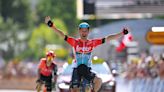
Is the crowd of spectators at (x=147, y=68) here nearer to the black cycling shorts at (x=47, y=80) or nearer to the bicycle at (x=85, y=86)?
the black cycling shorts at (x=47, y=80)

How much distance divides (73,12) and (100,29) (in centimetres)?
3647

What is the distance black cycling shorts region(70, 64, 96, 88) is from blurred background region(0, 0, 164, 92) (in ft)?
26.5

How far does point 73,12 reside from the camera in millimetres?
73750

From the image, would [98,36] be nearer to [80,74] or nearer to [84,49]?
A: [84,49]

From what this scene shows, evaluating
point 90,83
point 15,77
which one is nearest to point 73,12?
point 15,77

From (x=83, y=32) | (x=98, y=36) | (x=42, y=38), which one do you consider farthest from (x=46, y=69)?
(x=42, y=38)

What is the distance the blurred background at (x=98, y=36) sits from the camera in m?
25.8

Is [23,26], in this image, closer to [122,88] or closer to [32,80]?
[32,80]

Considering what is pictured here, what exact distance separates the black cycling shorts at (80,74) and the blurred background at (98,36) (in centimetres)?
809

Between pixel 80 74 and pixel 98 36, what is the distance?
22684 millimetres

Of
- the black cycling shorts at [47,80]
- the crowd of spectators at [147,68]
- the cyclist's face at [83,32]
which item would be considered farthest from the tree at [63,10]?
the cyclist's face at [83,32]

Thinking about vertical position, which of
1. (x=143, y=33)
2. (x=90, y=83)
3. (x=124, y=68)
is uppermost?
(x=143, y=33)

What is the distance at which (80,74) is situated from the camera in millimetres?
13539

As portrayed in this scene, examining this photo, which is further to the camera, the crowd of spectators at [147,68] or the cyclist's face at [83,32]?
the crowd of spectators at [147,68]
